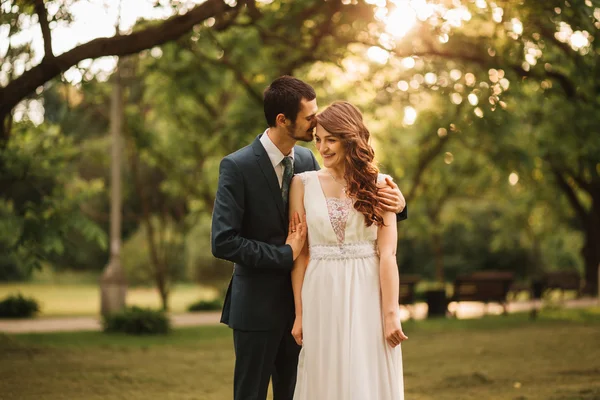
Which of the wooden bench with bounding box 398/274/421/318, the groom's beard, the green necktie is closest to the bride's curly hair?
the groom's beard

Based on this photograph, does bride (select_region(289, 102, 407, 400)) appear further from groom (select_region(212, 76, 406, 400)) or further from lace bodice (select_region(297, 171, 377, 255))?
groom (select_region(212, 76, 406, 400))

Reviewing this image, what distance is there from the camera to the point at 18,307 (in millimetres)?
19797

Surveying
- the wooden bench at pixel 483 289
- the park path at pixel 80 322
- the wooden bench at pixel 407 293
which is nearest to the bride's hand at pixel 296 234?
the park path at pixel 80 322

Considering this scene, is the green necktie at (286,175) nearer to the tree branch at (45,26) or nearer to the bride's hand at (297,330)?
the bride's hand at (297,330)

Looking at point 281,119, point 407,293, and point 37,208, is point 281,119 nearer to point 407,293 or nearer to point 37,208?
point 37,208

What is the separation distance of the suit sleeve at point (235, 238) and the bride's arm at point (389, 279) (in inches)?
20.8

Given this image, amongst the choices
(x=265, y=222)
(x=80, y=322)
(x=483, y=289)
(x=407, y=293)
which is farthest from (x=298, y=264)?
(x=483, y=289)

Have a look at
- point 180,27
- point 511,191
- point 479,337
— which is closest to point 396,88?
point 479,337

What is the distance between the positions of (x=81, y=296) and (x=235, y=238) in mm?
32186

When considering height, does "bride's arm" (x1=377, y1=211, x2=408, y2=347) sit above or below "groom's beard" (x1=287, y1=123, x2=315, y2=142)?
below

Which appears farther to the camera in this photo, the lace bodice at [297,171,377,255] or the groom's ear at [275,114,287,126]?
the groom's ear at [275,114,287,126]

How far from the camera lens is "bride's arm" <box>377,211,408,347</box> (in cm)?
451

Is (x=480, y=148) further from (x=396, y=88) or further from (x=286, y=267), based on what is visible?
(x=286, y=267)

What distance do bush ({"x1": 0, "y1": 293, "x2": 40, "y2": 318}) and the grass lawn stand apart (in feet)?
17.2
